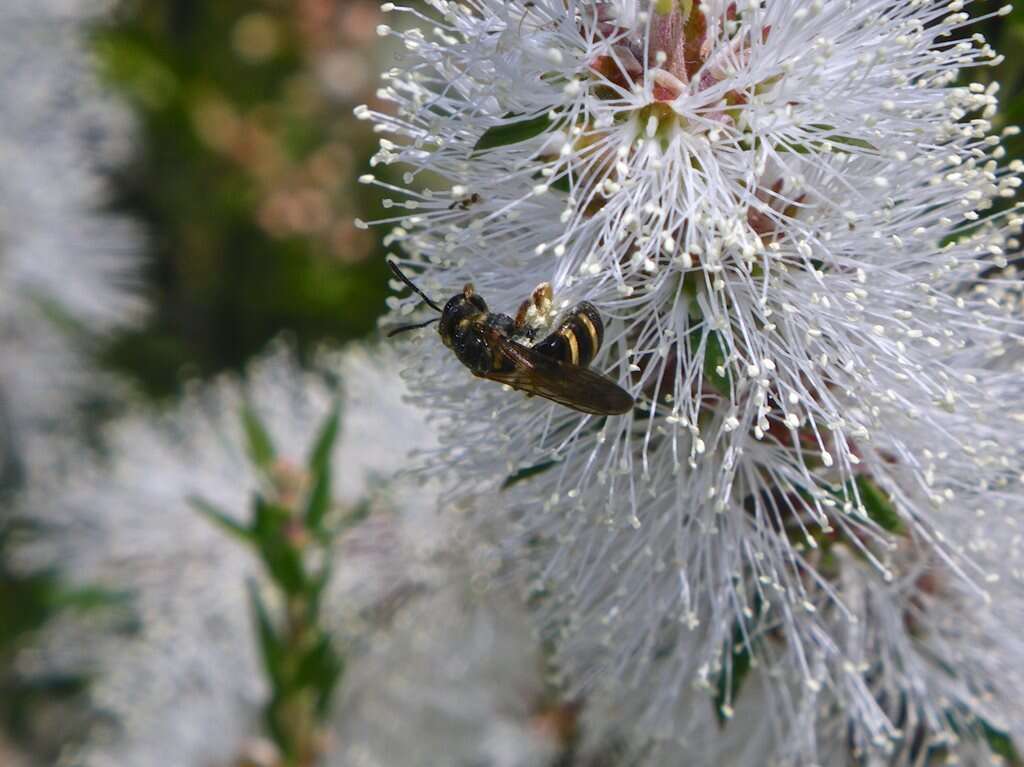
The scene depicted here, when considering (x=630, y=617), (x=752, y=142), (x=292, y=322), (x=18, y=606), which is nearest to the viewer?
(x=752, y=142)

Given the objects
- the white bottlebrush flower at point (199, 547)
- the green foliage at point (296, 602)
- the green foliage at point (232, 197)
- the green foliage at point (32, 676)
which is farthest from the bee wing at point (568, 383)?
the green foliage at point (232, 197)

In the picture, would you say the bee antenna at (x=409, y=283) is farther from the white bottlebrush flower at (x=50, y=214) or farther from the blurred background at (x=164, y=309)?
the white bottlebrush flower at (x=50, y=214)

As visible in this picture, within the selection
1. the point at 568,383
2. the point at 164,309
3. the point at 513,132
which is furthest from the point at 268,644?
the point at 164,309

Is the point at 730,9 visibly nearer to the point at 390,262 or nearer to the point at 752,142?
the point at 752,142

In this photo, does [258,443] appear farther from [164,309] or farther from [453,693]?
[164,309]

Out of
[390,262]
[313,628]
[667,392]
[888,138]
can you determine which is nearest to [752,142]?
[888,138]

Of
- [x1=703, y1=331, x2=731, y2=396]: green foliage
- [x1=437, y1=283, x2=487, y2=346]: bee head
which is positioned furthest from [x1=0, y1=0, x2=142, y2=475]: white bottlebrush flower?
[x1=703, y1=331, x2=731, y2=396]: green foliage

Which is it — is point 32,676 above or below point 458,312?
below
